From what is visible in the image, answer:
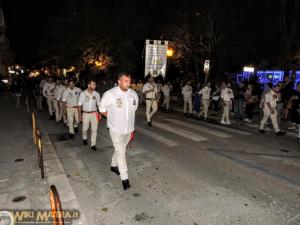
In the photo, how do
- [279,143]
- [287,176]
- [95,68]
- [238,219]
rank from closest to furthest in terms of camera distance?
1. [238,219]
2. [287,176]
3. [279,143]
4. [95,68]

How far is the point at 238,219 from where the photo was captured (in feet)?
13.8

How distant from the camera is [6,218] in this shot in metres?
4.26

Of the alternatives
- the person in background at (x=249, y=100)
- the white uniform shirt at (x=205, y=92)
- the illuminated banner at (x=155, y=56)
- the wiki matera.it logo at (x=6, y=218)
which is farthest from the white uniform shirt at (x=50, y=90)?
the wiki matera.it logo at (x=6, y=218)

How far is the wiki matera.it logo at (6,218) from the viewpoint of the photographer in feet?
13.7

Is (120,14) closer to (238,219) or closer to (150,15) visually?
(150,15)

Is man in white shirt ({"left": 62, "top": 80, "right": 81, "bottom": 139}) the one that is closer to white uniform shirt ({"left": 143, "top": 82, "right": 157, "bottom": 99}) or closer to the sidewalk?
the sidewalk

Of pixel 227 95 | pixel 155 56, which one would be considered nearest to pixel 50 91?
pixel 227 95

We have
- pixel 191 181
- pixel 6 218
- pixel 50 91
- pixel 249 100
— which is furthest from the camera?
pixel 50 91

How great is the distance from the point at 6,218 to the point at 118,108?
2489 mm

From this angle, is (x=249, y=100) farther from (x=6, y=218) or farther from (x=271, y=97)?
(x=6, y=218)

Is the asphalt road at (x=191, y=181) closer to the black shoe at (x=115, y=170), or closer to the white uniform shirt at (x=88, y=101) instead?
the black shoe at (x=115, y=170)

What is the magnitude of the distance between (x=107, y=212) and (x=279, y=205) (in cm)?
279

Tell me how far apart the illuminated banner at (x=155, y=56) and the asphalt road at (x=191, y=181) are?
1068 centimetres

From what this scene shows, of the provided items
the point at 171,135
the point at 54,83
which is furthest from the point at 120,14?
the point at 171,135
